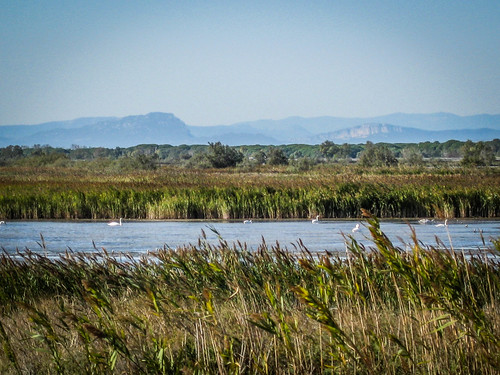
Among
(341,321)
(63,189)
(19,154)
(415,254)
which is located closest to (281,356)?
(341,321)

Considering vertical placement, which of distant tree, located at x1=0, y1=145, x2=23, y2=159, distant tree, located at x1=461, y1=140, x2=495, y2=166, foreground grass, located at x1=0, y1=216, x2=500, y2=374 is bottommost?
distant tree, located at x1=461, y1=140, x2=495, y2=166

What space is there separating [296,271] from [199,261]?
1.41 metres

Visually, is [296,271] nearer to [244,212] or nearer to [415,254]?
[415,254]

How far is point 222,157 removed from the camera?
230ft

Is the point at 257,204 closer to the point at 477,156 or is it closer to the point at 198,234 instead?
the point at 198,234

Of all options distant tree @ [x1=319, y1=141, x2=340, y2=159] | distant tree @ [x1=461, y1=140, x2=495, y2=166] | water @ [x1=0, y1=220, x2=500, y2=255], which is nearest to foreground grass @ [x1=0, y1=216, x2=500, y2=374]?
water @ [x1=0, y1=220, x2=500, y2=255]

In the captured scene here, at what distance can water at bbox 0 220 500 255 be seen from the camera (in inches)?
743

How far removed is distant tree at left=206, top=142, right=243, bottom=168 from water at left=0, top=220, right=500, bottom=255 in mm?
42794

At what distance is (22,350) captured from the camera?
706 centimetres

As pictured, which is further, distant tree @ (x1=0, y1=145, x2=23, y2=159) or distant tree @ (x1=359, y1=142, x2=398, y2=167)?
distant tree @ (x1=0, y1=145, x2=23, y2=159)

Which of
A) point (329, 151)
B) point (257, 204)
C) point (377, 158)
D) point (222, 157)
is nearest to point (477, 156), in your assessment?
point (377, 158)

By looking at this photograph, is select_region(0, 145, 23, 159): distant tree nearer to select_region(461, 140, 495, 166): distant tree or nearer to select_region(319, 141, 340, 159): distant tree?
select_region(319, 141, 340, 159): distant tree

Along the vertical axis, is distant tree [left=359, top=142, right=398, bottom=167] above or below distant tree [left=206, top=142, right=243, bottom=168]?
A: below

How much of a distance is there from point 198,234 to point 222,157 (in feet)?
158
